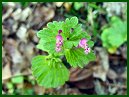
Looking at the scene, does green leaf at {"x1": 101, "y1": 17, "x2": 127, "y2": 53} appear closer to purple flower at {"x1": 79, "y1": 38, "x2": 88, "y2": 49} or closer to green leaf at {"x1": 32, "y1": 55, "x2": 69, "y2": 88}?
green leaf at {"x1": 32, "y1": 55, "x2": 69, "y2": 88}

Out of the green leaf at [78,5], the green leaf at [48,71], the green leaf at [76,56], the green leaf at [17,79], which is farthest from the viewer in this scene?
the green leaf at [78,5]

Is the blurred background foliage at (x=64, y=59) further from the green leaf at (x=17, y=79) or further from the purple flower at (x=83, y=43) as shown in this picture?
the purple flower at (x=83, y=43)

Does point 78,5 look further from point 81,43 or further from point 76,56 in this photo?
point 81,43

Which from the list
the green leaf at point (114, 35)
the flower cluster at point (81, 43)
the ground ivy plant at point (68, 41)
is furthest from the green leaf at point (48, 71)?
the green leaf at point (114, 35)

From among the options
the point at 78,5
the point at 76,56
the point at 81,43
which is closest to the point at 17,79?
the point at 78,5

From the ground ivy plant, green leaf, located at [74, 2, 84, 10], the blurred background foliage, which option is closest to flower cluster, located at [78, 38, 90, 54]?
the ground ivy plant

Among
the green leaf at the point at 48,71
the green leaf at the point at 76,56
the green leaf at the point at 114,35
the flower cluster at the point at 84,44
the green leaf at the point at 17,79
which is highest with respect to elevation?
the green leaf at the point at 114,35
